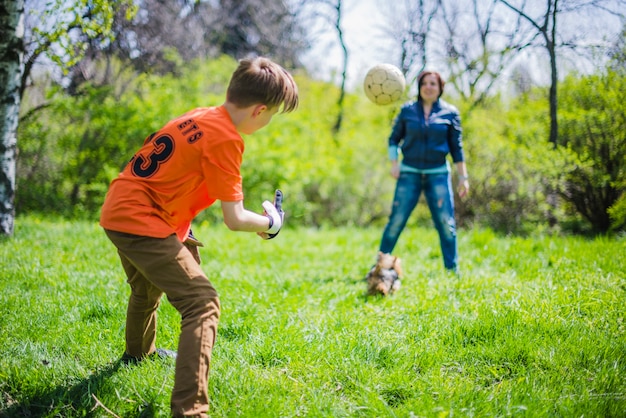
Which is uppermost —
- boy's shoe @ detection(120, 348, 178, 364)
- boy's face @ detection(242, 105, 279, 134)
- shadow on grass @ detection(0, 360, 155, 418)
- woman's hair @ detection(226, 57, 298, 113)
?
woman's hair @ detection(226, 57, 298, 113)

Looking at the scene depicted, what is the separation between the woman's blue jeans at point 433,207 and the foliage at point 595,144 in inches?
122

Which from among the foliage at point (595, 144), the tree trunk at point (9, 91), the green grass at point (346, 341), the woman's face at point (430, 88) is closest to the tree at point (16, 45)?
the tree trunk at point (9, 91)

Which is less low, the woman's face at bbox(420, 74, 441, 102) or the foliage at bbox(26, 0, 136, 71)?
the foliage at bbox(26, 0, 136, 71)

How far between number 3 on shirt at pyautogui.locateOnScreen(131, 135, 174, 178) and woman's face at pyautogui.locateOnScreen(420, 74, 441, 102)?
3154 millimetres

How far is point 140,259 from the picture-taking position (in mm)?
2254

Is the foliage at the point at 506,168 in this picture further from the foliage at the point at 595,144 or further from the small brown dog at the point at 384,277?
the small brown dog at the point at 384,277

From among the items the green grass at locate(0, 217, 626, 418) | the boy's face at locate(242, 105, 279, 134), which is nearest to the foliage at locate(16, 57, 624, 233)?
the green grass at locate(0, 217, 626, 418)

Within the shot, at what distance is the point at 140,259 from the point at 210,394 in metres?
0.79

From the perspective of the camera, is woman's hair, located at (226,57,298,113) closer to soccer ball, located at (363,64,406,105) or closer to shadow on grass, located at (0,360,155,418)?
shadow on grass, located at (0,360,155,418)

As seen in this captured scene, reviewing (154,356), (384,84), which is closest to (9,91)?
(384,84)

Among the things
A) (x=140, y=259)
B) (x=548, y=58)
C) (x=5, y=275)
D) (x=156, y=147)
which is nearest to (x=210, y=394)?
(x=140, y=259)

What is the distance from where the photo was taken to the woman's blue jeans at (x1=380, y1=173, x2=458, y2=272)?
479 cm

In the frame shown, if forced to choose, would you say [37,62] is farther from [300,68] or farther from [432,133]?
[300,68]

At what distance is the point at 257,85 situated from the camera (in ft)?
7.41
